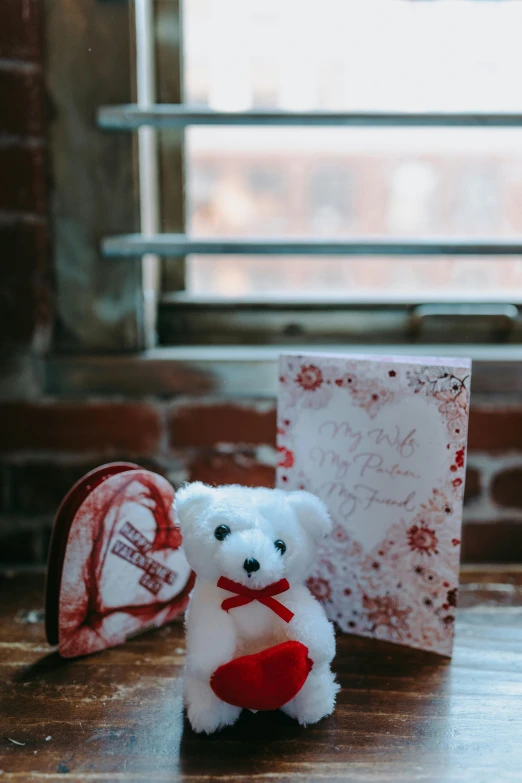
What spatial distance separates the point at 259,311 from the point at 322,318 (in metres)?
0.10

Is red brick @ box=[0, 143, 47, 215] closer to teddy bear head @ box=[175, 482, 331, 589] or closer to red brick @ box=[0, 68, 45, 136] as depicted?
red brick @ box=[0, 68, 45, 136]

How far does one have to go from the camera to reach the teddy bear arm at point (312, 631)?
587mm

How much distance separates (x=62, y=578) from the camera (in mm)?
677

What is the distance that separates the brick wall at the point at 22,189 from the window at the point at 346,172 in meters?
0.14

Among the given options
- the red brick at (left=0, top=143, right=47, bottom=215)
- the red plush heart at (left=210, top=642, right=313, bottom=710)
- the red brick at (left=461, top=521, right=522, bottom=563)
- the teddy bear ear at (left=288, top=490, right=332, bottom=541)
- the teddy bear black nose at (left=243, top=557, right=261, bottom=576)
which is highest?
the red brick at (left=0, top=143, right=47, bottom=215)

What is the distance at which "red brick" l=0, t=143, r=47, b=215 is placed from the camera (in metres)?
0.88

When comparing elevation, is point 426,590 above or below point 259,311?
below

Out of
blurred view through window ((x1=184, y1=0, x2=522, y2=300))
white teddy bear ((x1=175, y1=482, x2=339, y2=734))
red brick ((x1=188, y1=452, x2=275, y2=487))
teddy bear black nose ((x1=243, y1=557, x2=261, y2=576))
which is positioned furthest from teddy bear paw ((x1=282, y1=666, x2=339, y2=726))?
blurred view through window ((x1=184, y1=0, x2=522, y2=300))

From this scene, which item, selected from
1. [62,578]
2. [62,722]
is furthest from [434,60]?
[62,722]

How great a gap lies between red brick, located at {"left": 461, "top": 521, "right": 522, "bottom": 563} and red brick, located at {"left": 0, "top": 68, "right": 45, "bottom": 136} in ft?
2.66

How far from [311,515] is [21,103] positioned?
66 centimetres

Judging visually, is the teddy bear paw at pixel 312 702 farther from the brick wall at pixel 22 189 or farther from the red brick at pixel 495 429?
the brick wall at pixel 22 189

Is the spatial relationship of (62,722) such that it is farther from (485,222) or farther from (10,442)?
(485,222)

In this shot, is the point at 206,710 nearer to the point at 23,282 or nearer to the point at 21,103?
the point at 23,282
